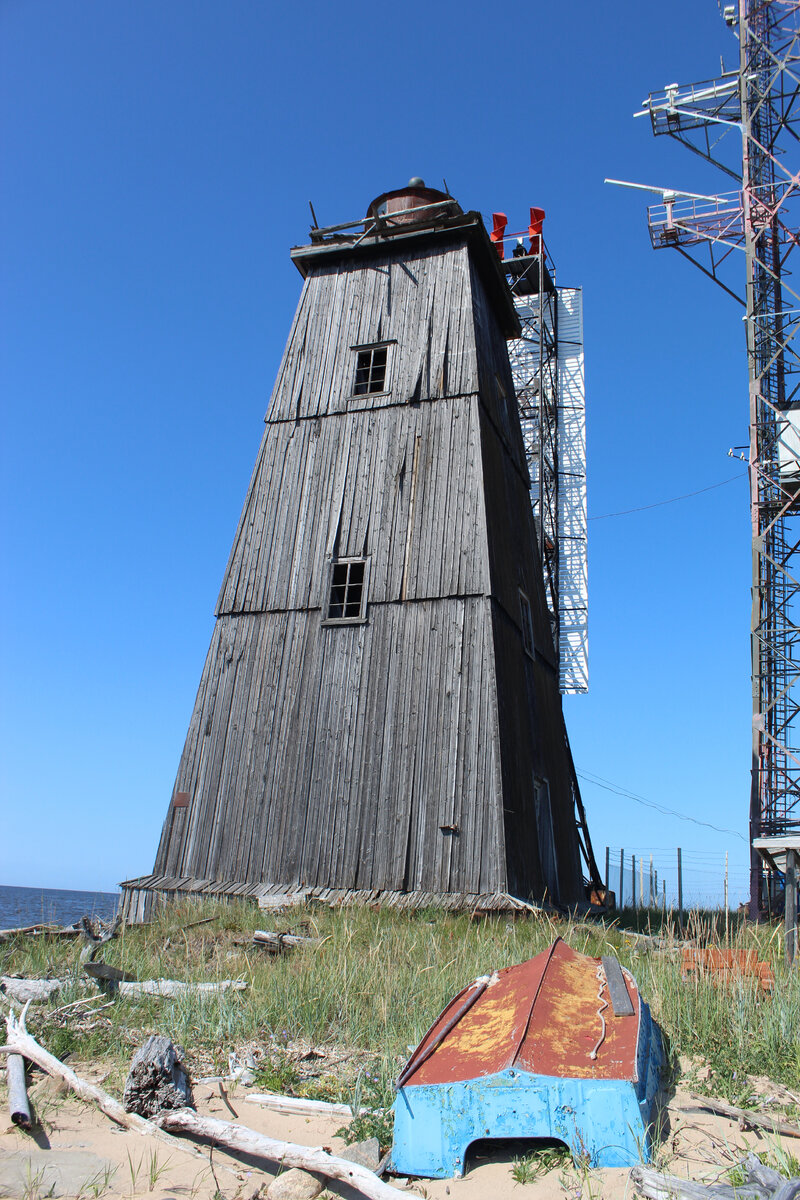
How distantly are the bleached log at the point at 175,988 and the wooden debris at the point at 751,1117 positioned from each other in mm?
4220

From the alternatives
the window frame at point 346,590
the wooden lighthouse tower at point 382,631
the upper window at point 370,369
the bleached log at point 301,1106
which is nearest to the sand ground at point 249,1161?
the bleached log at point 301,1106

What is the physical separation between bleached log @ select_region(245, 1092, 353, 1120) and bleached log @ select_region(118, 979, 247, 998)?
6.75 ft

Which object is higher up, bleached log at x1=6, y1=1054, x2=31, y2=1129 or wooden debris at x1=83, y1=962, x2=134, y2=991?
wooden debris at x1=83, y1=962, x2=134, y2=991

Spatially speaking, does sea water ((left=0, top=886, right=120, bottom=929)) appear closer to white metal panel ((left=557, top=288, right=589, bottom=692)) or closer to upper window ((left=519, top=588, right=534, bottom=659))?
upper window ((left=519, top=588, right=534, bottom=659))

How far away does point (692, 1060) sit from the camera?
612 cm

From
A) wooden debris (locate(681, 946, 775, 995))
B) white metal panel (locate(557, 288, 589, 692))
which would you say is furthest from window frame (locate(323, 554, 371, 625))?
white metal panel (locate(557, 288, 589, 692))

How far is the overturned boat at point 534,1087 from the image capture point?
15.0ft

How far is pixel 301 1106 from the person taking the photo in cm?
546

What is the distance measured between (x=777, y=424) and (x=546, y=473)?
25.2 ft

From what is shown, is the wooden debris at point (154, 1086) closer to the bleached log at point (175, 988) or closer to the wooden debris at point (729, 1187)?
the bleached log at point (175, 988)

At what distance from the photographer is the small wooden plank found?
563 cm

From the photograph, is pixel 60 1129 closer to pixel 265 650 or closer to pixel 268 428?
pixel 265 650

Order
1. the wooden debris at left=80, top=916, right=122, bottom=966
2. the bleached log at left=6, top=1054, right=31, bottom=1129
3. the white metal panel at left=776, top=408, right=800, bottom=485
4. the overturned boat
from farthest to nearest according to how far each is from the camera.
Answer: the white metal panel at left=776, top=408, right=800, bottom=485 < the wooden debris at left=80, top=916, right=122, bottom=966 < the bleached log at left=6, top=1054, right=31, bottom=1129 < the overturned boat

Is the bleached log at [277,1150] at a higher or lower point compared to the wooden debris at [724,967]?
lower
